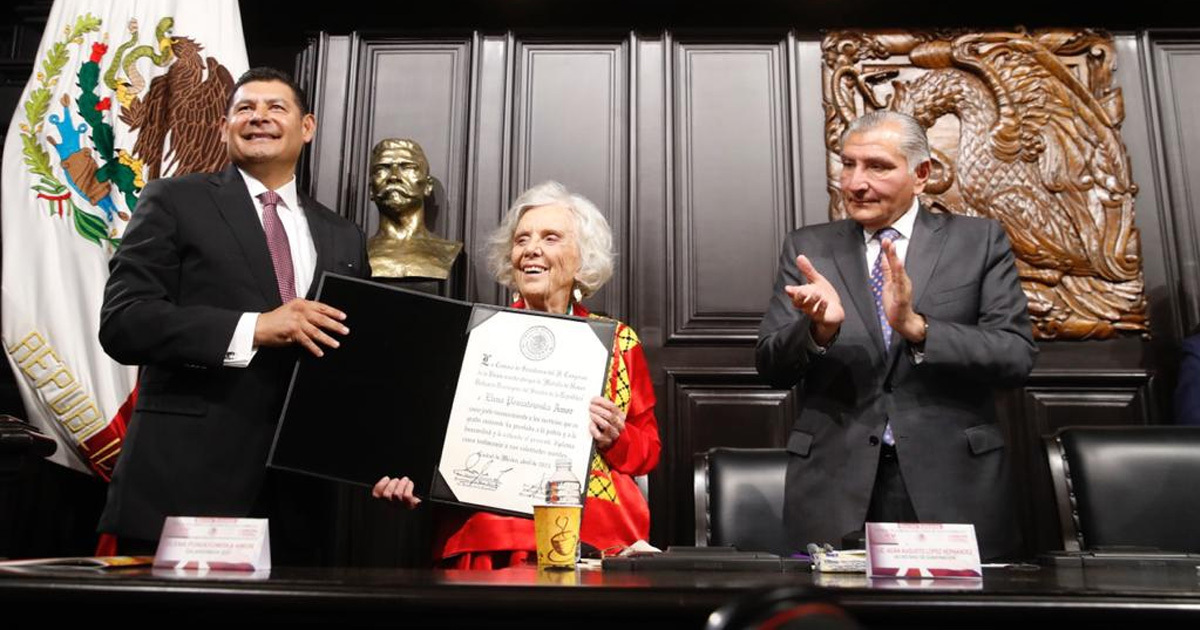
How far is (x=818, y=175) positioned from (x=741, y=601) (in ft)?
10.9

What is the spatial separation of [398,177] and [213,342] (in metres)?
1.42

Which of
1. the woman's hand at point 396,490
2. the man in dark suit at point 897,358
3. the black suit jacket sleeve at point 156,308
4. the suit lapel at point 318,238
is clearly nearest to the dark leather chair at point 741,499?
the man in dark suit at point 897,358

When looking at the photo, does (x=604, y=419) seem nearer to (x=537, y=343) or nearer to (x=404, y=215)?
(x=537, y=343)

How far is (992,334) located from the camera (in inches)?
76.7

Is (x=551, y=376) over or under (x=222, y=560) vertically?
over

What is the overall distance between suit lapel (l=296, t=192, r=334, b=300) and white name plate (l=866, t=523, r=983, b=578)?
1.49 meters

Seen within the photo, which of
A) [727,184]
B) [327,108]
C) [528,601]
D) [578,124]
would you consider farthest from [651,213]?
[528,601]

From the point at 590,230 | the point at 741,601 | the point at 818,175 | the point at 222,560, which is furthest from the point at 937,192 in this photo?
the point at 741,601

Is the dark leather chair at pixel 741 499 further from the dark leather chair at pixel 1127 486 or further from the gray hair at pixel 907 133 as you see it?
the gray hair at pixel 907 133

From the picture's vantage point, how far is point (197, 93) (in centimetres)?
327

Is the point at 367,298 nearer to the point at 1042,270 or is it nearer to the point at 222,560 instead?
the point at 222,560

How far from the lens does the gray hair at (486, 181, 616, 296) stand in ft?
8.13

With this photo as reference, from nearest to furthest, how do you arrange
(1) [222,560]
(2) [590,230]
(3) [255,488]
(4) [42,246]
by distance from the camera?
(1) [222,560] < (3) [255,488] < (2) [590,230] < (4) [42,246]
